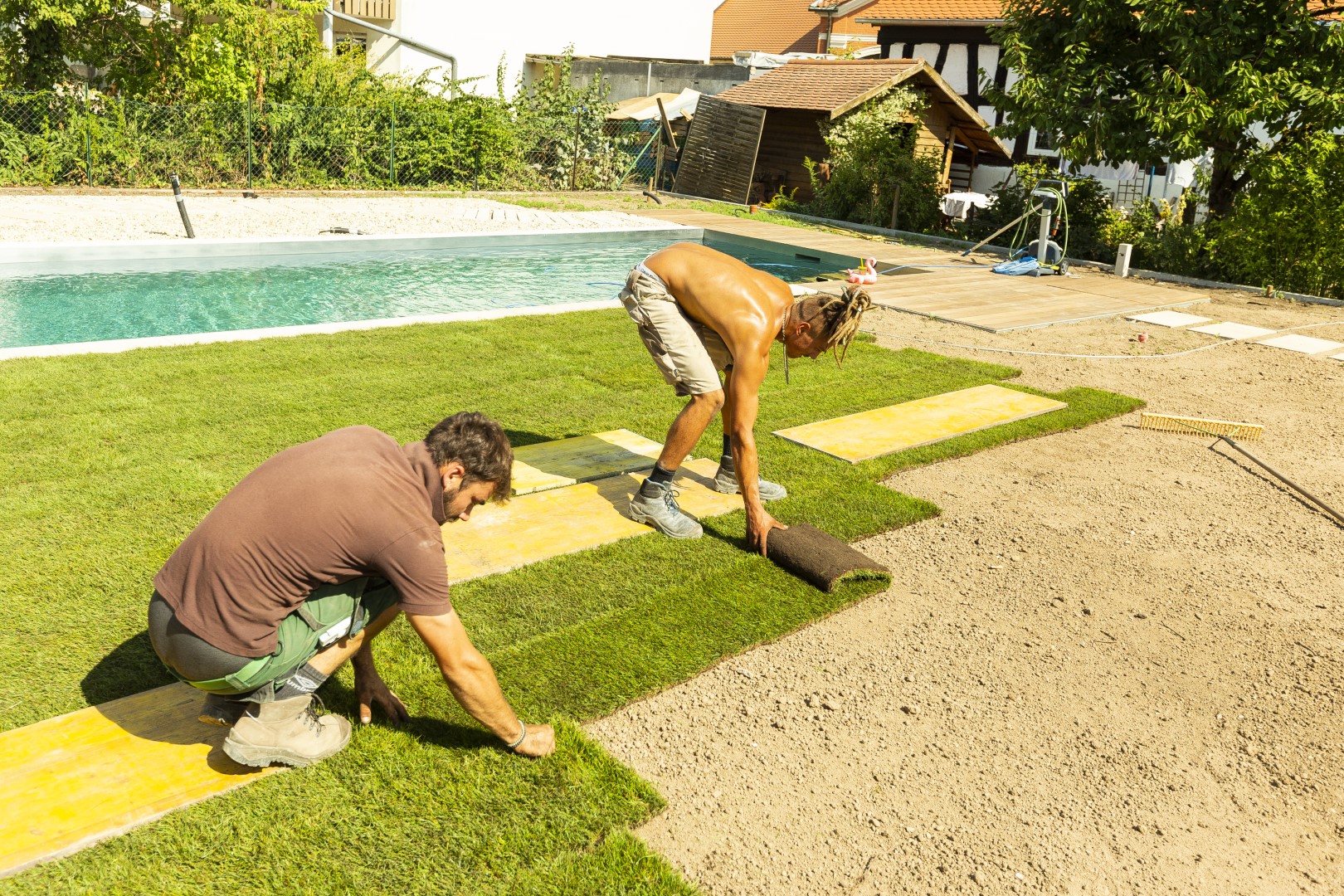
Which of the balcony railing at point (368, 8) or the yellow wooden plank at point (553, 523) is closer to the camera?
the yellow wooden plank at point (553, 523)

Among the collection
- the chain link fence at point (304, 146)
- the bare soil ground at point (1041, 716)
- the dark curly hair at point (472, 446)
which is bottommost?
the bare soil ground at point (1041, 716)

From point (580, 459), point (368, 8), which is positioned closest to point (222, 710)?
point (580, 459)

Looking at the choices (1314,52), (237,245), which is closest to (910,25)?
(1314,52)

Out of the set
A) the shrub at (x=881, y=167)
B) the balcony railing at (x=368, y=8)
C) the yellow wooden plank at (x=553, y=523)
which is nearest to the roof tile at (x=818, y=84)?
the shrub at (x=881, y=167)

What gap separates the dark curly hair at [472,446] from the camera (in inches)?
110

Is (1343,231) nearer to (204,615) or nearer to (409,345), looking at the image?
(409,345)

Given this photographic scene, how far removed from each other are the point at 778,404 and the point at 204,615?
5.13 meters

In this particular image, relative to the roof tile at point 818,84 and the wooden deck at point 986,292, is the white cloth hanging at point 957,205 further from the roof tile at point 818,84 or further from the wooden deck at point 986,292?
the roof tile at point 818,84

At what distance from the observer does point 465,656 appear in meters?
2.72

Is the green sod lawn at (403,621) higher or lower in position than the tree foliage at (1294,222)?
lower

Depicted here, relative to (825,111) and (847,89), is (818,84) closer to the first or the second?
(847,89)

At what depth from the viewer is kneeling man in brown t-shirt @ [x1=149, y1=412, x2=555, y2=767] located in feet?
8.68

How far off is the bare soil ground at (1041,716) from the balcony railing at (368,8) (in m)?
24.9

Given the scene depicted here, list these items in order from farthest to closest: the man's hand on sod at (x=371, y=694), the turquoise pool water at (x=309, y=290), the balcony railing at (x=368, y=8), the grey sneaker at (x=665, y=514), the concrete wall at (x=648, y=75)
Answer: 1. the concrete wall at (x=648, y=75)
2. the balcony railing at (x=368, y=8)
3. the turquoise pool water at (x=309, y=290)
4. the grey sneaker at (x=665, y=514)
5. the man's hand on sod at (x=371, y=694)
